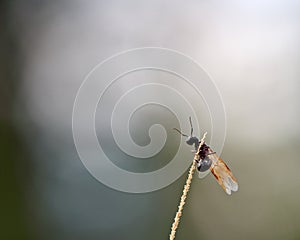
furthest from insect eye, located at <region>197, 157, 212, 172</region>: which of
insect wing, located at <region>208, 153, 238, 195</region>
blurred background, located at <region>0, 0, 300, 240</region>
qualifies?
blurred background, located at <region>0, 0, 300, 240</region>

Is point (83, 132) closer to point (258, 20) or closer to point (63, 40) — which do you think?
point (63, 40)

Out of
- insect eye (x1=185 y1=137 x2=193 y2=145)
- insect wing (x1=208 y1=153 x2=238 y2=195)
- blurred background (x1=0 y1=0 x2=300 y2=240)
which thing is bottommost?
insect wing (x1=208 y1=153 x2=238 y2=195)

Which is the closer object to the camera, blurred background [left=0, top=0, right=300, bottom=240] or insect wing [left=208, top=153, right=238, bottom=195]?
insect wing [left=208, top=153, right=238, bottom=195]

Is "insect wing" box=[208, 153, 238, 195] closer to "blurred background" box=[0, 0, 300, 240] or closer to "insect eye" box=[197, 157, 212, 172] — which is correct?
"insect eye" box=[197, 157, 212, 172]

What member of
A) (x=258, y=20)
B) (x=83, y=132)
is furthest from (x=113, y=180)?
(x=258, y=20)

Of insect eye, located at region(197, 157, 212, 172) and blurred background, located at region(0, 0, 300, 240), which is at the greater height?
blurred background, located at region(0, 0, 300, 240)

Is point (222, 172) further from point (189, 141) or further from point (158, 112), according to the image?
point (158, 112)

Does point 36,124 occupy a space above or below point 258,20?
below

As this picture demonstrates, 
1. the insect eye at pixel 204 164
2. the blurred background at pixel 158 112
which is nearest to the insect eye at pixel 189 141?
the insect eye at pixel 204 164
